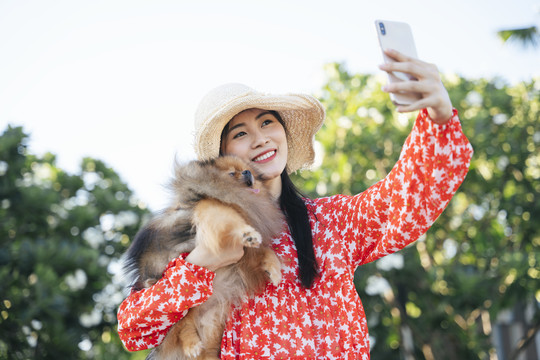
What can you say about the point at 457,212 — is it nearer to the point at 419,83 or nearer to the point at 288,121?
the point at 288,121

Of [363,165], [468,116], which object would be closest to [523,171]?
[468,116]

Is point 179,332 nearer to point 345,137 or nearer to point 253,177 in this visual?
point 253,177

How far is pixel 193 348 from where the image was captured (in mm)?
2408

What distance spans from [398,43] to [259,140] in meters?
1.08

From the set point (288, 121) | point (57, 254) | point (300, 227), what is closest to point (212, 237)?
point (300, 227)

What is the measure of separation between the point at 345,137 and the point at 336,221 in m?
9.88

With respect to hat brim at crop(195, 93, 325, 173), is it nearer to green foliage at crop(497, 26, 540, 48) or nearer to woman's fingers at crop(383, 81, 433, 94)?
woman's fingers at crop(383, 81, 433, 94)

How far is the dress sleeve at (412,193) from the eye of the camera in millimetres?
1817

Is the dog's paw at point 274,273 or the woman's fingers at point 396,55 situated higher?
the woman's fingers at point 396,55

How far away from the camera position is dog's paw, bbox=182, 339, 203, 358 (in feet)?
7.90

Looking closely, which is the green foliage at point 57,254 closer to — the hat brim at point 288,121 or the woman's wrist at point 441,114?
the hat brim at point 288,121

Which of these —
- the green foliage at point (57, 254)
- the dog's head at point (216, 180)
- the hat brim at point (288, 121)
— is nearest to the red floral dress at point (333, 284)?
the dog's head at point (216, 180)

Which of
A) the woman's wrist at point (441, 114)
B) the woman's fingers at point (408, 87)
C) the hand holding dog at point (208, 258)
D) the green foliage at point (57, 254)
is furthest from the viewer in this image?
the green foliage at point (57, 254)

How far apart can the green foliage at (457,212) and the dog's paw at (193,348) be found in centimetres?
843
